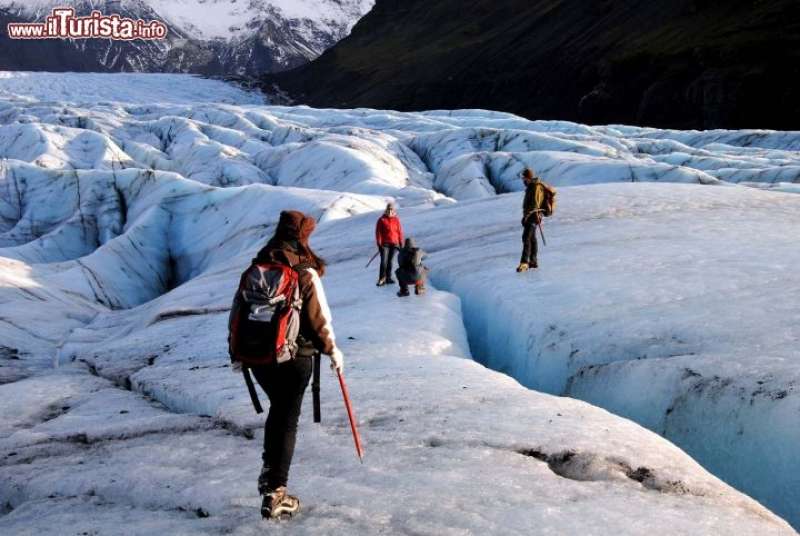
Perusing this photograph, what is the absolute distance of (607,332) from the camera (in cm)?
873

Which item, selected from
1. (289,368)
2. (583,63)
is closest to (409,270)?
(289,368)

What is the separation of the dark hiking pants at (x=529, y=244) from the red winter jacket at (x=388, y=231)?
266 centimetres

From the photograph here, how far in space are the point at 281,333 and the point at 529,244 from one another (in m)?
8.93

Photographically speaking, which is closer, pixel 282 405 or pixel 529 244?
pixel 282 405

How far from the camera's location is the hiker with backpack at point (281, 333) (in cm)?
429

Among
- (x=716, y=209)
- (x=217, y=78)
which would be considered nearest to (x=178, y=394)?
(x=716, y=209)

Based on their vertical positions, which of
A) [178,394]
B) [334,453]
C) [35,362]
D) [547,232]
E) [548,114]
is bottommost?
[35,362]

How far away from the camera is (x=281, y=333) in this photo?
4254mm

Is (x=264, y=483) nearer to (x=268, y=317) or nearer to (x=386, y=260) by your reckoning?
(x=268, y=317)

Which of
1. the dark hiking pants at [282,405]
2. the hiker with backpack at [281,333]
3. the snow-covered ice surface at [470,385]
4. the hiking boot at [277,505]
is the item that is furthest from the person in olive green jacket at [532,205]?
the hiking boot at [277,505]

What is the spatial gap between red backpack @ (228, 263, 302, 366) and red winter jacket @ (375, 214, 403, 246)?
354 inches

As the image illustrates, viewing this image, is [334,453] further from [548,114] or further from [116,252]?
[548,114]

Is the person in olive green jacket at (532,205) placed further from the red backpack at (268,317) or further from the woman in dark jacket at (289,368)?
the red backpack at (268,317)

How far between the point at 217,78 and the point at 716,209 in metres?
146
